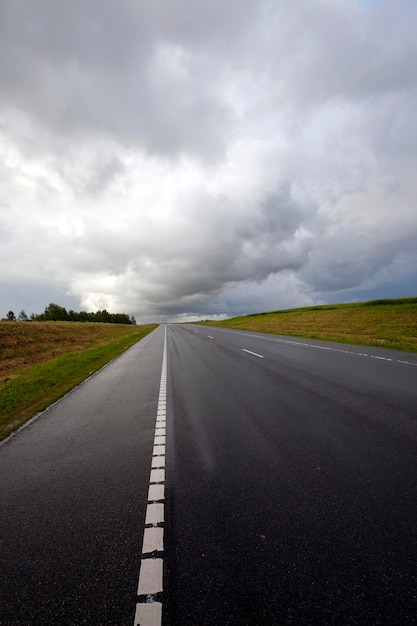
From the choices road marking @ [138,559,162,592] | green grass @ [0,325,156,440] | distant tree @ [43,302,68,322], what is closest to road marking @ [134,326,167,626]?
road marking @ [138,559,162,592]

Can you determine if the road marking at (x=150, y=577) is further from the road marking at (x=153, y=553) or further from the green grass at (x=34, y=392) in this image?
the green grass at (x=34, y=392)

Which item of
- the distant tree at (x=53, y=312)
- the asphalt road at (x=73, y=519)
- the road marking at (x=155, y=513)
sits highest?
the distant tree at (x=53, y=312)

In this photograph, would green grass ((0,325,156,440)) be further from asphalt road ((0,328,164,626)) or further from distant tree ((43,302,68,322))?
distant tree ((43,302,68,322))

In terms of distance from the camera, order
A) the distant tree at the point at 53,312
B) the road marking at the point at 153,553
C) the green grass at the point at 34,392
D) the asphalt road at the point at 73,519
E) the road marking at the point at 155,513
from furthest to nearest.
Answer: the distant tree at the point at 53,312 < the green grass at the point at 34,392 < the road marking at the point at 155,513 < the asphalt road at the point at 73,519 < the road marking at the point at 153,553

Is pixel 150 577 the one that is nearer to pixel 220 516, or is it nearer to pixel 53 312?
pixel 220 516

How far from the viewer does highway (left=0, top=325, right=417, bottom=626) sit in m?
2.09

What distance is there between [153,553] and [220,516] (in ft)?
2.49

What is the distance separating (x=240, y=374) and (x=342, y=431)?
5.33m

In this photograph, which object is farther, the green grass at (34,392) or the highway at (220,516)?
the green grass at (34,392)

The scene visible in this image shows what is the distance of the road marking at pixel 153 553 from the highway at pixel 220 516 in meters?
0.02

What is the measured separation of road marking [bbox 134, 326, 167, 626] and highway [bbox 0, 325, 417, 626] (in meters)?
0.02

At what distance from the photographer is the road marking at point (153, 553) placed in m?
2.03

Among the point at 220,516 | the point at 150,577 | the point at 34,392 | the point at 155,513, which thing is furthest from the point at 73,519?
the point at 34,392

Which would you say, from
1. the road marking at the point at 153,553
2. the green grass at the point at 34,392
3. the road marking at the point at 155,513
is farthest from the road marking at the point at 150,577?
the green grass at the point at 34,392
